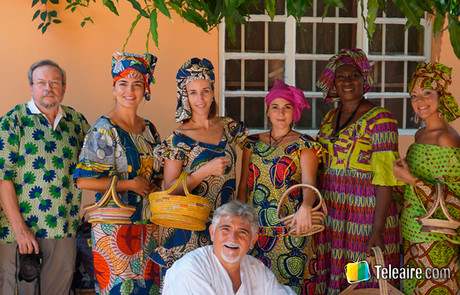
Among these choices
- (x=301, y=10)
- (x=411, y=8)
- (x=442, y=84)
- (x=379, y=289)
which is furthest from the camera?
(x=442, y=84)

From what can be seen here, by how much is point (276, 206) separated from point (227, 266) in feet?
1.94

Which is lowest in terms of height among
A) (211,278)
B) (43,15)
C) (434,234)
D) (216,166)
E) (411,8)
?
(211,278)

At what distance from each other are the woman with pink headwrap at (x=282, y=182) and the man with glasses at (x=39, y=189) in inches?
49.5

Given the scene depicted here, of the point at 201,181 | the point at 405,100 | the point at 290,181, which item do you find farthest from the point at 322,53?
the point at 201,181

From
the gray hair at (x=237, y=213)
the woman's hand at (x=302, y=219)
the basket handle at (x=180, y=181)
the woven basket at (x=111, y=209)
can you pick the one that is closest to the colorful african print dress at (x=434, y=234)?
the woman's hand at (x=302, y=219)

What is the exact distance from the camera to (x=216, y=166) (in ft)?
8.80

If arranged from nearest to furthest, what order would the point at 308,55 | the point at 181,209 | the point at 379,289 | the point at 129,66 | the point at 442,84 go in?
the point at 181,209 < the point at 379,289 < the point at 129,66 < the point at 442,84 < the point at 308,55

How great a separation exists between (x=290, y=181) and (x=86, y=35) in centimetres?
237

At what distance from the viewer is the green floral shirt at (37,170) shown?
2914mm

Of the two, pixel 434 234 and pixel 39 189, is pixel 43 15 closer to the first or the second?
pixel 39 189

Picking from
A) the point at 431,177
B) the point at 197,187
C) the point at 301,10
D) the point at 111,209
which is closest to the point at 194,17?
the point at 301,10

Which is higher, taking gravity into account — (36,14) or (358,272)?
(36,14)

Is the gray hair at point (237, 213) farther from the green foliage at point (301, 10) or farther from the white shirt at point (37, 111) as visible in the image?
the white shirt at point (37, 111)

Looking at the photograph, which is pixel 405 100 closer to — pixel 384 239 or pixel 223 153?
pixel 384 239
